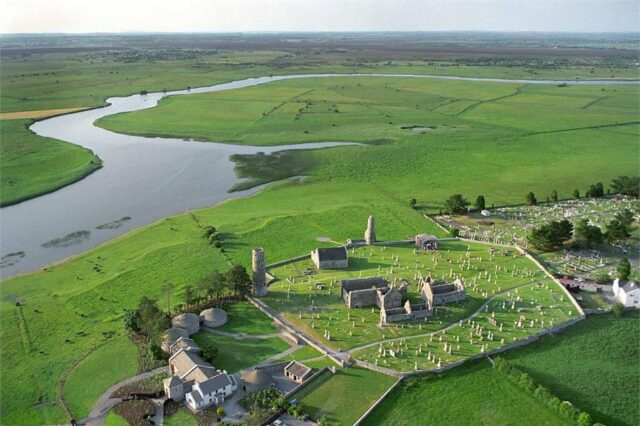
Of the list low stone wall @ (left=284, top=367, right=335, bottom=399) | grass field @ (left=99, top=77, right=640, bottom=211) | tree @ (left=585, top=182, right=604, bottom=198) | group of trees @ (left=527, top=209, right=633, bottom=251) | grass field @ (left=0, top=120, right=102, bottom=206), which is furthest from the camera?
grass field @ (left=99, top=77, right=640, bottom=211)

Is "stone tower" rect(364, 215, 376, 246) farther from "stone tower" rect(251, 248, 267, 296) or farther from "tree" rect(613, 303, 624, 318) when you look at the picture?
"tree" rect(613, 303, 624, 318)

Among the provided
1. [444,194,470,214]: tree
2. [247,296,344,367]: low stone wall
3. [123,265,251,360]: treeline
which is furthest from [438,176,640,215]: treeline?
[123,265,251,360]: treeline

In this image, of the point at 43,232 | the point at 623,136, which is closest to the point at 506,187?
the point at 623,136

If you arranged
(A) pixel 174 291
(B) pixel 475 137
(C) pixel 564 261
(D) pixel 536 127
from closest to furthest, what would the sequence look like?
(A) pixel 174 291
(C) pixel 564 261
(B) pixel 475 137
(D) pixel 536 127

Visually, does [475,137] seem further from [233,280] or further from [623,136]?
[233,280]

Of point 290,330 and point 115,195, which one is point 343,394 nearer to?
point 290,330

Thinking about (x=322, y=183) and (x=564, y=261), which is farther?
(x=322, y=183)
